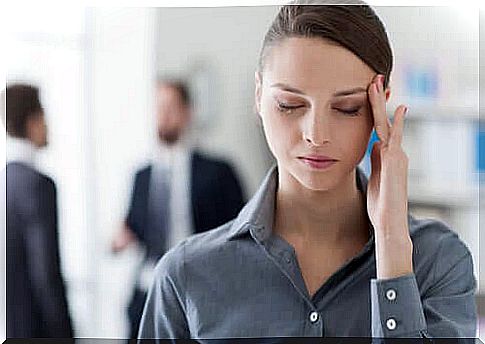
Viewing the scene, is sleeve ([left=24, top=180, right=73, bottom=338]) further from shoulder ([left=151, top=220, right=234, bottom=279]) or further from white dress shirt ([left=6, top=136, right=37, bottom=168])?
shoulder ([left=151, top=220, right=234, bottom=279])

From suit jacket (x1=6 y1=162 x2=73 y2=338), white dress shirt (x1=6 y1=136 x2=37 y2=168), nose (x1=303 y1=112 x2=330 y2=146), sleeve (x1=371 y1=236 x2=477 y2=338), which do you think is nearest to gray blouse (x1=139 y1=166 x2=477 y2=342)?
sleeve (x1=371 y1=236 x2=477 y2=338)

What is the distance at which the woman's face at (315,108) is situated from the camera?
6.51 feet

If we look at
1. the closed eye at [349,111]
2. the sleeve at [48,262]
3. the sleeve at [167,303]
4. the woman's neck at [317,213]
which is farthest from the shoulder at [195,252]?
the closed eye at [349,111]

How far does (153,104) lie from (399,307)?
0.68 meters

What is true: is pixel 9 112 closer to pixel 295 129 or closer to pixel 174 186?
pixel 174 186

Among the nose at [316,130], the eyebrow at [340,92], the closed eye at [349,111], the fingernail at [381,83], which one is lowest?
the nose at [316,130]

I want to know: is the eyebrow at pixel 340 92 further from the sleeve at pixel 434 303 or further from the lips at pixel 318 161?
the sleeve at pixel 434 303

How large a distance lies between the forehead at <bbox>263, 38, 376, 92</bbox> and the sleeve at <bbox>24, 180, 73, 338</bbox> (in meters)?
0.60

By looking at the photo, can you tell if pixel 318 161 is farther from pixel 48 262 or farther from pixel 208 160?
pixel 48 262

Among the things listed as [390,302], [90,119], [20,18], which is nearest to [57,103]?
[90,119]

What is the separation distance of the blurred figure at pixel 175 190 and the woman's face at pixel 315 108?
149 millimetres

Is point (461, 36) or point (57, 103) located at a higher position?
point (461, 36)

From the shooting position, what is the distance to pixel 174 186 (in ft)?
6.83

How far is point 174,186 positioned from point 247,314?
0.32m
